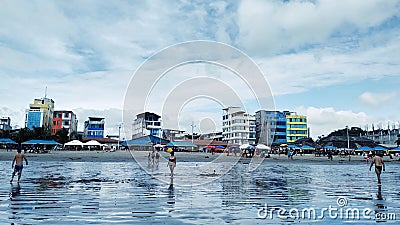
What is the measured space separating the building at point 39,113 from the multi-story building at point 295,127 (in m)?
78.5

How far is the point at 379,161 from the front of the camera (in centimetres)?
1742

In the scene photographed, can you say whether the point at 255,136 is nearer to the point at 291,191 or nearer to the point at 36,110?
the point at 36,110

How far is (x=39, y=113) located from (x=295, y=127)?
83924 mm

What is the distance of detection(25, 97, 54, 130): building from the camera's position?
104188mm

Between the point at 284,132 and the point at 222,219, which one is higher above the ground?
the point at 284,132

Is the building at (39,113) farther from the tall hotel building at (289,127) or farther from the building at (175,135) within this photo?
the tall hotel building at (289,127)

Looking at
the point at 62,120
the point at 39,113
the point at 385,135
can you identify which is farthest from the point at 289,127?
the point at 39,113

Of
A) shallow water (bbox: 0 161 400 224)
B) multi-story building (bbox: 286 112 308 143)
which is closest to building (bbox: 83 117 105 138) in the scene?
multi-story building (bbox: 286 112 308 143)

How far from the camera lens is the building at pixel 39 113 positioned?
342 ft

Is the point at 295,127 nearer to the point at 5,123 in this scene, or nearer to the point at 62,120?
the point at 62,120

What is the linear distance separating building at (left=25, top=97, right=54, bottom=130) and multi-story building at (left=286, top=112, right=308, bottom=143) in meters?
78.5

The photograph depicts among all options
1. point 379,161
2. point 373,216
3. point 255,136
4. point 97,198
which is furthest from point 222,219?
point 255,136

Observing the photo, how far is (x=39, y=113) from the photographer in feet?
341

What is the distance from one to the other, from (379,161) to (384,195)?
4409 millimetres
